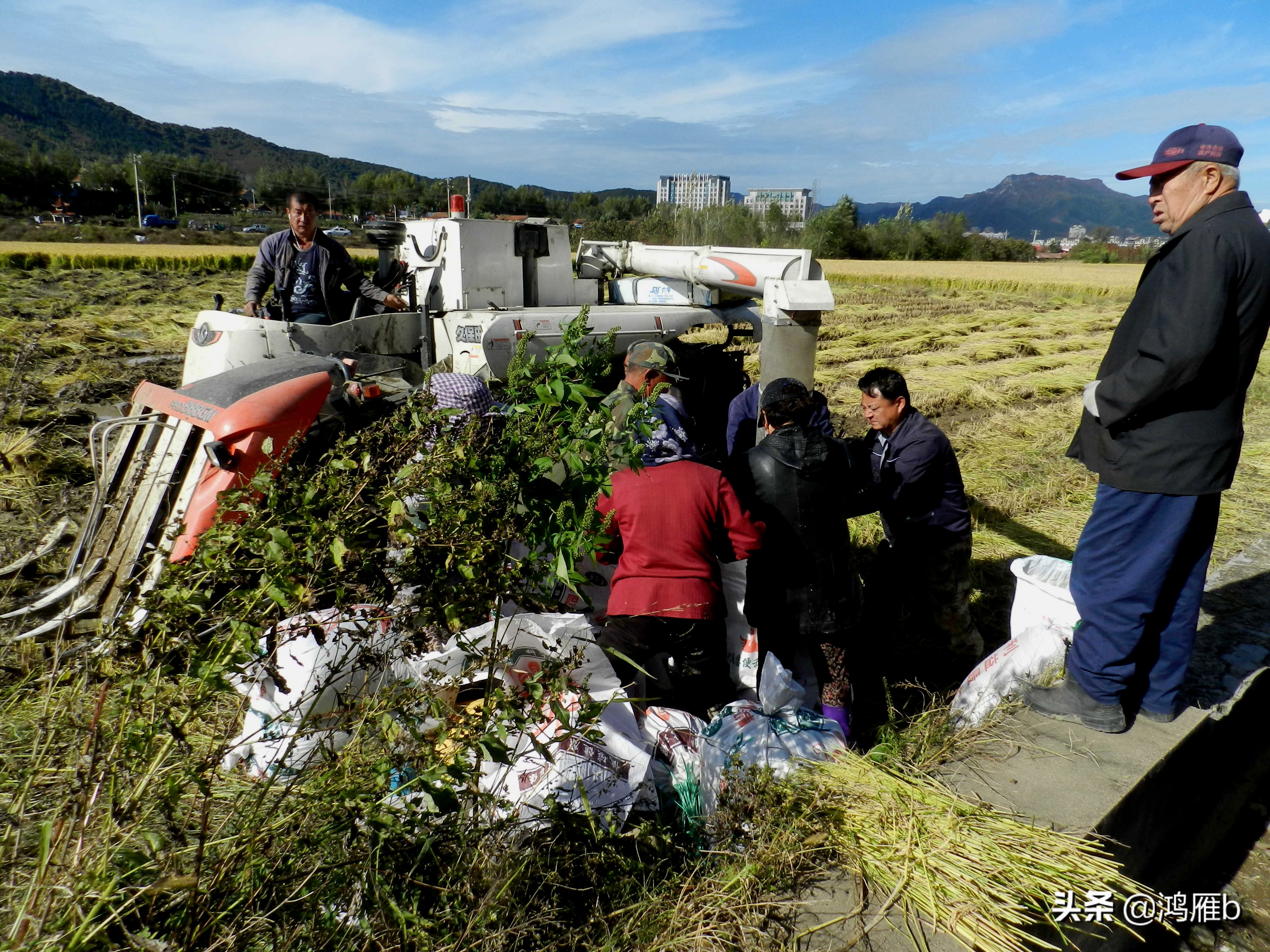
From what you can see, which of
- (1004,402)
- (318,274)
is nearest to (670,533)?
(318,274)

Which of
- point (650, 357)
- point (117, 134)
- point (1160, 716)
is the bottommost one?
point (1160, 716)

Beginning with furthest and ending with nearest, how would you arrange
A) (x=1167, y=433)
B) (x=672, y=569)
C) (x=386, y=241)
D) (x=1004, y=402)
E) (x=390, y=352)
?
(x=1004, y=402)
(x=386, y=241)
(x=390, y=352)
(x=672, y=569)
(x=1167, y=433)

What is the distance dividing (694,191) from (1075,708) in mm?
69970

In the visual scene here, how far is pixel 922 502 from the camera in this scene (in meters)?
3.61

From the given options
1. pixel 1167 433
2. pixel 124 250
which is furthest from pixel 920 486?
pixel 124 250

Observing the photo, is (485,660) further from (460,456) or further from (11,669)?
(11,669)

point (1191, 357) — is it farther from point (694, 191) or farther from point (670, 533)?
point (694, 191)

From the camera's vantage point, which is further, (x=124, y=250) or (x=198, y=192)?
(x=198, y=192)

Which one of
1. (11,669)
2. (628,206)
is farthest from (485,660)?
(628,206)

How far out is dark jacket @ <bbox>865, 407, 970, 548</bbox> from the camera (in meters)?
3.54

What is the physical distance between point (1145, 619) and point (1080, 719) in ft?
1.37

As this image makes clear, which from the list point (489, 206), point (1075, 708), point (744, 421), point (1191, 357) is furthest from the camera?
point (489, 206)

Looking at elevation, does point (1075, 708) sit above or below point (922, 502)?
below

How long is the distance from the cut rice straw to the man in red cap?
0.78m
